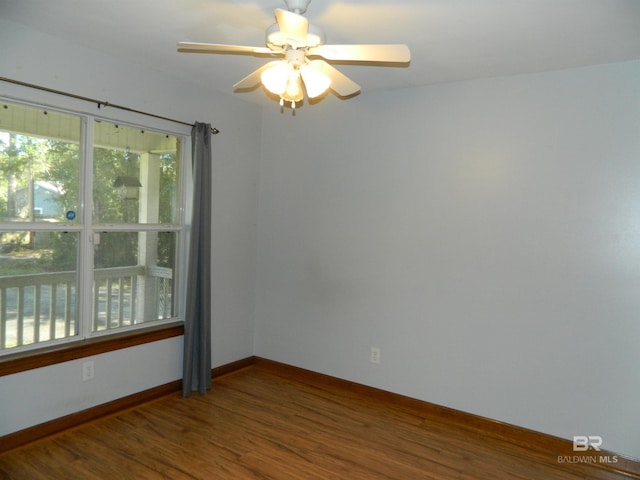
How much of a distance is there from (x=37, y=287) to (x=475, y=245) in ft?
9.83

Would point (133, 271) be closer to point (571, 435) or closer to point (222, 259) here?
point (222, 259)

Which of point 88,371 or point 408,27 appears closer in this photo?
point 408,27

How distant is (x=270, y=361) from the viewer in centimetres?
415

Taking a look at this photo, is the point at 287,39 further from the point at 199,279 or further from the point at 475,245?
the point at 199,279

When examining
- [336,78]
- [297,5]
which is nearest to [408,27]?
[336,78]

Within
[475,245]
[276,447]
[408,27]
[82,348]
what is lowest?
[276,447]

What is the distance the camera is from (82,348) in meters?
2.87

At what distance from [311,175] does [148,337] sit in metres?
1.90

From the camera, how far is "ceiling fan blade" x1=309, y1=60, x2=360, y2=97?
215 centimetres

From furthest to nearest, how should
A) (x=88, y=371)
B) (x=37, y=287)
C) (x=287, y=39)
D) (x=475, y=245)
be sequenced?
(x=475, y=245) < (x=88, y=371) < (x=37, y=287) < (x=287, y=39)

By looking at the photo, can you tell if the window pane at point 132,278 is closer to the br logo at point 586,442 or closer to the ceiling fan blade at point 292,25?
the ceiling fan blade at point 292,25

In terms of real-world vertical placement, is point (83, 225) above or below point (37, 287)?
above

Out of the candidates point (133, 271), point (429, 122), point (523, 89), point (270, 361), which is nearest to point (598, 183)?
point (523, 89)

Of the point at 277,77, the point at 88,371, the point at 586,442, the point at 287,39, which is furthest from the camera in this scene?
the point at 88,371
